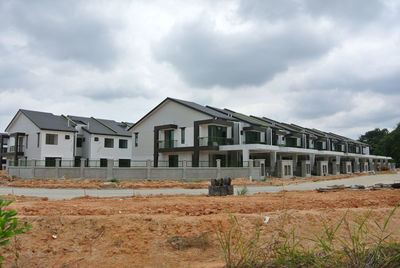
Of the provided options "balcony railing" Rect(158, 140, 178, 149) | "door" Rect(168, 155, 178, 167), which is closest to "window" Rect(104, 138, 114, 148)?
"balcony railing" Rect(158, 140, 178, 149)

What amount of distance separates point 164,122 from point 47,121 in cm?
1467

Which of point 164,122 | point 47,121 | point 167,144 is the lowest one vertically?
point 167,144

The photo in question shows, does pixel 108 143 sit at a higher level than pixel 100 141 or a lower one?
lower

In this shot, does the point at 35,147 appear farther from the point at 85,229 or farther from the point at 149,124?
the point at 85,229

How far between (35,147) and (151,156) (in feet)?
44.3

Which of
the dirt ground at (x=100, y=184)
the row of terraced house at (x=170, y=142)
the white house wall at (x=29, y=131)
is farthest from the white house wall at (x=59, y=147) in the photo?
the dirt ground at (x=100, y=184)

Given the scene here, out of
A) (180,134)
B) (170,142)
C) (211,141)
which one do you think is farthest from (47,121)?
(211,141)

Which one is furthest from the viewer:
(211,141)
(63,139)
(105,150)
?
(105,150)

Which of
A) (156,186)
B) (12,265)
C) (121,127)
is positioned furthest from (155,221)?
(121,127)

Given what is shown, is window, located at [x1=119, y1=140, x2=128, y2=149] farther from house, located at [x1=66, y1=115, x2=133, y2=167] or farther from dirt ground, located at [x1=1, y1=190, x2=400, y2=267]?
dirt ground, located at [x1=1, y1=190, x2=400, y2=267]

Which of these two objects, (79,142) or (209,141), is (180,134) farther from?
(79,142)

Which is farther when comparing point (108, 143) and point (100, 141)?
point (108, 143)

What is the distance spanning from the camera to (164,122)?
35625 mm

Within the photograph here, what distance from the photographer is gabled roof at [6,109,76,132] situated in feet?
118
